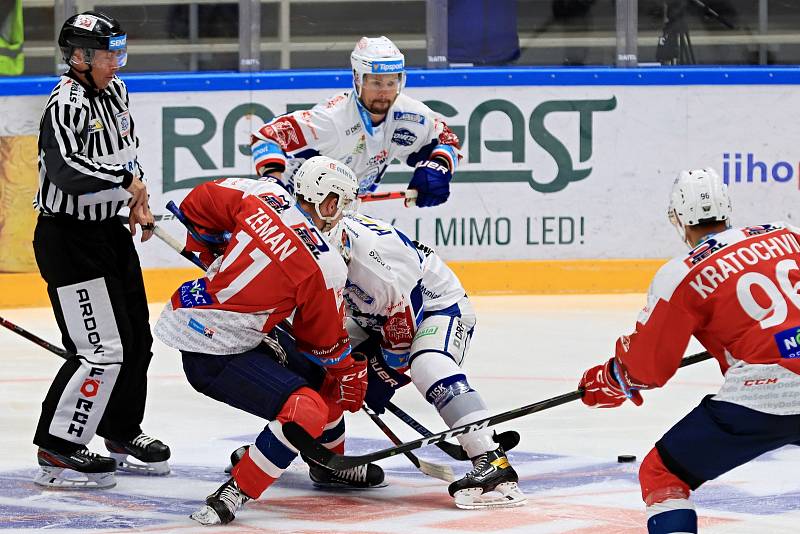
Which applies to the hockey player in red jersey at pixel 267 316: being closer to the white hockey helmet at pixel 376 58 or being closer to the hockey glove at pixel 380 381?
the hockey glove at pixel 380 381

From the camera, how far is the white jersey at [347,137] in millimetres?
5492

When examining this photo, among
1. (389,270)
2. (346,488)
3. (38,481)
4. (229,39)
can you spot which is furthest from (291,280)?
(229,39)

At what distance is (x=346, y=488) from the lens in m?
4.41

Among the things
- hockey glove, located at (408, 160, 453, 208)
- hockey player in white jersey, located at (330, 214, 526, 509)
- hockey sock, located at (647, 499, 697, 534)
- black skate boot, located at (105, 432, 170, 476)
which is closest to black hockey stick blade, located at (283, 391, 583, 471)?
hockey player in white jersey, located at (330, 214, 526, 509)

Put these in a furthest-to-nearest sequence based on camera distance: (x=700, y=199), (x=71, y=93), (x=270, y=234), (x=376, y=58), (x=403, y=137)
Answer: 1. (x=403, y=137)
2. (x=376, y=58)
3. (x=71, y=93)
4. (x=270, y=234)
5. (x=700, y=199)

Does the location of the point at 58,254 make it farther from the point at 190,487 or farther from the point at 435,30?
the point at 435,30

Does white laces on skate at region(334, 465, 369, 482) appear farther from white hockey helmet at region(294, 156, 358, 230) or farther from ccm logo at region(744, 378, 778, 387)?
ccm logo at region(744, 378, 778, 387)

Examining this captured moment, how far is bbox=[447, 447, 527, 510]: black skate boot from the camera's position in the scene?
13.5 ft

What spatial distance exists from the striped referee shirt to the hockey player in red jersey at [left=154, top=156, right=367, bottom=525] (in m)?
0.45

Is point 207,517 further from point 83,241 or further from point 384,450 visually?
point 83,241

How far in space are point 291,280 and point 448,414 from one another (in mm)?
633

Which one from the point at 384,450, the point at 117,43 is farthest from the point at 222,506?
the point at 117,43

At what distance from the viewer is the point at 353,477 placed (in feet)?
14.4

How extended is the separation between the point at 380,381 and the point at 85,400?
0.85 m
